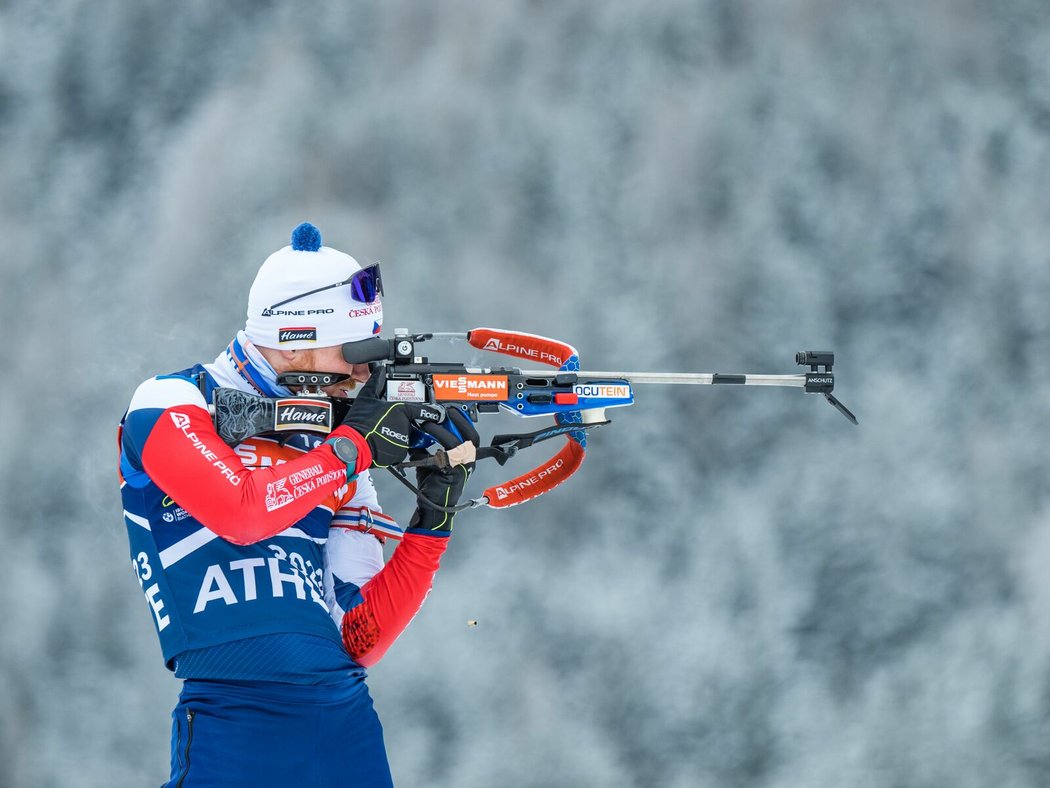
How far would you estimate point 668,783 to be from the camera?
15.4ft

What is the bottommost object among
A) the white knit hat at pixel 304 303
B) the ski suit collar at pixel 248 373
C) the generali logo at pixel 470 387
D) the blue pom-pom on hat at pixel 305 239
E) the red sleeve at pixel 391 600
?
the red sleeve at pixel 391 600

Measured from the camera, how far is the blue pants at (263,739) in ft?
8.55

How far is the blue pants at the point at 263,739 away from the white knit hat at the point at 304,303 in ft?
2.45

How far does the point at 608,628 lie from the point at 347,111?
6.88 feet

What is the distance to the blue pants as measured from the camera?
261 centimetres

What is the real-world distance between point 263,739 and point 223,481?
54 cm

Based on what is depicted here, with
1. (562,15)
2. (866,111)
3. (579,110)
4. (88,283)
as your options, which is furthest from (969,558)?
(88,283)

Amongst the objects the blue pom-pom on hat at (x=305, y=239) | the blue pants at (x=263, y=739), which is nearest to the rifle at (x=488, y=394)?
the blue pom-pom on hat at (x=305, y=239)

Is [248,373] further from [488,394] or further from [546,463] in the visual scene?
[546,463]

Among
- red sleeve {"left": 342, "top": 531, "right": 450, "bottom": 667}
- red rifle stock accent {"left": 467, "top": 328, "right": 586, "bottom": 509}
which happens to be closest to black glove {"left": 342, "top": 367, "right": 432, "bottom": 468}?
red sleeve {"left": 342, "top": 531, "right": 450, "bottom": 667}

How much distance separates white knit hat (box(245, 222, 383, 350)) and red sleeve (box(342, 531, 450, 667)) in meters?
0.50

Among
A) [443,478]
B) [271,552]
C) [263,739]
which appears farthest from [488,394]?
[263,739]

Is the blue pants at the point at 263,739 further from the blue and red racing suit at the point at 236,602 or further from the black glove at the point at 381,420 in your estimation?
the black glove at the point at 381,420

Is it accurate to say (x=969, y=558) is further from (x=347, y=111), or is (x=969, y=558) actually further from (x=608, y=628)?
(x=347, y=111)
